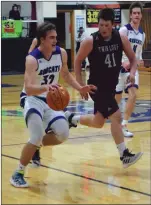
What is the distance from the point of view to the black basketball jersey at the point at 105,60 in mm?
5848

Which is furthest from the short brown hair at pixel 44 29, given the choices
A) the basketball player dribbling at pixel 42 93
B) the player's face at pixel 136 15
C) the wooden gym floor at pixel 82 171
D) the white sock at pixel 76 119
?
the player's face at pixel 136 15

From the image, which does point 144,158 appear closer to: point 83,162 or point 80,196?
point 83,162

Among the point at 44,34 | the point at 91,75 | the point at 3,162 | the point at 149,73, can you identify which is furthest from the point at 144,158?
the point at 149,73

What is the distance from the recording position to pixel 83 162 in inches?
243

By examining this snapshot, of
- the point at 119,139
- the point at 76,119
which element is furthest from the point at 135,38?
the point at 119,139

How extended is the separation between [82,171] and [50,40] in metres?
1.48

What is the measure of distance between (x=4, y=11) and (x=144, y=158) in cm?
1707

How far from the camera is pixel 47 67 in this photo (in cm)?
545

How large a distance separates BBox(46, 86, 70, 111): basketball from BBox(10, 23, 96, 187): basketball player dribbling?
66mm

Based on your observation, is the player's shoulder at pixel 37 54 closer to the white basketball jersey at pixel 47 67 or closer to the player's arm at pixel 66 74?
the white basketball jersey at pixel 47 67

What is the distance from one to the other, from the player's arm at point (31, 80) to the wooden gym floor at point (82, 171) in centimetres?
93

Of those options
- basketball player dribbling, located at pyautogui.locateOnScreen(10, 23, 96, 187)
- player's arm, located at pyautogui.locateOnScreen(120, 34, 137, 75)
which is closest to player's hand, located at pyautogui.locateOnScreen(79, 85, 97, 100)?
basketball player dribbling, located at pyautogui.locateOnScreen(10, 23, 96, 187)

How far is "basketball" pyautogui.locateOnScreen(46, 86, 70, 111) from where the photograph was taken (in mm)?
5215

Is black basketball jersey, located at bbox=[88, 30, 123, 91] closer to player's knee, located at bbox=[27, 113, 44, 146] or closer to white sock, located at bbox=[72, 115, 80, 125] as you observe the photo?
white sock, located at bbox=[72, 115, 80, 125]
